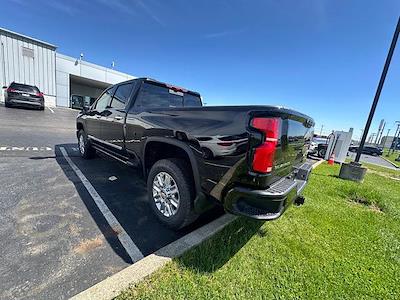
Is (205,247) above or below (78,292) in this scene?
above

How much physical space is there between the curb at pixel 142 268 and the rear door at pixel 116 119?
2.10 m

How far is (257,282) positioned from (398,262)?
198 centimetres

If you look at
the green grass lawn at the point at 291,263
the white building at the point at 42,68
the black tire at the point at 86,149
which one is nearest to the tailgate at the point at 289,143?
the green grass lawn at the point at 291,263

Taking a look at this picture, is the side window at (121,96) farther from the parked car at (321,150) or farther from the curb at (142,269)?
the parked car at (321,150)

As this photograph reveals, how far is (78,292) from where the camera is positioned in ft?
5.88

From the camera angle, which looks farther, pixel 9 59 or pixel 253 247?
pixel 9 59

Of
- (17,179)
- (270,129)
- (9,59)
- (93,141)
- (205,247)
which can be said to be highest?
(9,59)

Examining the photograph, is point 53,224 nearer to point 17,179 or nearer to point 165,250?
point 165,250

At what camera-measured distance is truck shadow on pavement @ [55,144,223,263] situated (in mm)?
2566

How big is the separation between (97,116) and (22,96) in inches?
540

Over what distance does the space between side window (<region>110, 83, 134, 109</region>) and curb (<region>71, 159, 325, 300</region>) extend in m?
2.57

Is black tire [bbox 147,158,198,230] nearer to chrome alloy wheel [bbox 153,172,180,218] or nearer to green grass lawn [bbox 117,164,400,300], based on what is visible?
chrome alloy wheel [bbox 153,172,180,218]

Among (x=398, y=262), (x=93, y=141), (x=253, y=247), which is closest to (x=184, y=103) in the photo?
(x=93, y=141)

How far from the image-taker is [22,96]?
556 inches
